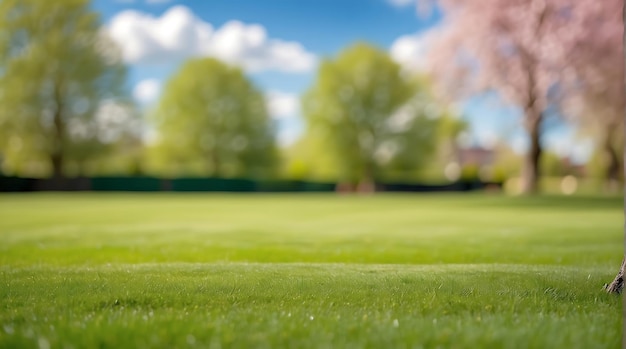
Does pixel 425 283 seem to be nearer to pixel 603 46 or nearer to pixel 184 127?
pixel 603 46

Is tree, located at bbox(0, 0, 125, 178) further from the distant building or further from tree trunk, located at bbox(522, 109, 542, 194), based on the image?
the distant building

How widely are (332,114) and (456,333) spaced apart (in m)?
50.5

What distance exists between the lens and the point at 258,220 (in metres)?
19.7

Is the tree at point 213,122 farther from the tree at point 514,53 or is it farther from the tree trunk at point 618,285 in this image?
the tree trunk at point 618,285

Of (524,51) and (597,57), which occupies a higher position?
(524,51)

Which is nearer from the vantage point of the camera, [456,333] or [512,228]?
[456,333]

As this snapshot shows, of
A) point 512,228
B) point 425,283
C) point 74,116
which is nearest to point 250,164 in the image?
point 74,116

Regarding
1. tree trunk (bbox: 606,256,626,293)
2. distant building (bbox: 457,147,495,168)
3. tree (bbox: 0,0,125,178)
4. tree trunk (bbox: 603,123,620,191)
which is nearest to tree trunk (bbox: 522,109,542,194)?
tree trunk (bbox: 603,123,620,191)

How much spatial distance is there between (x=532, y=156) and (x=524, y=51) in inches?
265

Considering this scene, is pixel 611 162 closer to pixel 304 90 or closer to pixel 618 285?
pixel 304 90

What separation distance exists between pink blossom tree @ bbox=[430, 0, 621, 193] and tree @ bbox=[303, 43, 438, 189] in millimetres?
21496

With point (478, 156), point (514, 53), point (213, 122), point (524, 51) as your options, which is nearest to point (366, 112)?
point (213, 122)

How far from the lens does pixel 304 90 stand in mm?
55344

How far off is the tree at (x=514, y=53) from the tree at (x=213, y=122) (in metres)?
30.0
